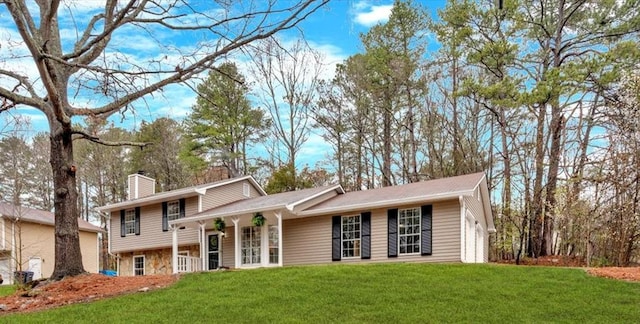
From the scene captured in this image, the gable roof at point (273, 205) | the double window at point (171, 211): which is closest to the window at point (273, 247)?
the gable roof at point (273, 205)

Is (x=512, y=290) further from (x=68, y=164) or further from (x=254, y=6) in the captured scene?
(x=68, y=164)

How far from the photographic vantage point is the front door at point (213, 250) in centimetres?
1730

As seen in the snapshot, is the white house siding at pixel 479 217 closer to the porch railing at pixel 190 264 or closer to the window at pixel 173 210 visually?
the porch railing at pixel 190 264

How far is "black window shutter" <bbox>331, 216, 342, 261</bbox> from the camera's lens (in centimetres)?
1448

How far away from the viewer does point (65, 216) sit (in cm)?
957

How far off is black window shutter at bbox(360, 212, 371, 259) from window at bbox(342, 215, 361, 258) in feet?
0.64

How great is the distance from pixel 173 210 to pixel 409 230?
947cm

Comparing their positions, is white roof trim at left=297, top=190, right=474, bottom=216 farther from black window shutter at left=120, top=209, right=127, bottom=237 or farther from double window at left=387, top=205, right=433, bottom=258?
black window shutter at left=120, top=209, right=127, bottom=237

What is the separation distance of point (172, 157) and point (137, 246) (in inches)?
338

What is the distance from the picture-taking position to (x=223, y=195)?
18703mm

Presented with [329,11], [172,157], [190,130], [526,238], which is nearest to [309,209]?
[526,238]

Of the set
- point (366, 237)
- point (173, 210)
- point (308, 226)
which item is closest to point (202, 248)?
point (173, 210)

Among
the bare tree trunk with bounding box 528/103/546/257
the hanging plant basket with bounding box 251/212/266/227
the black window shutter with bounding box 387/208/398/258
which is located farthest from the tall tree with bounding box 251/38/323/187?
the black window shutter with bounding box 387/208/398/258

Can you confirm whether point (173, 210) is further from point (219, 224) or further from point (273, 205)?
point (273, 205)
